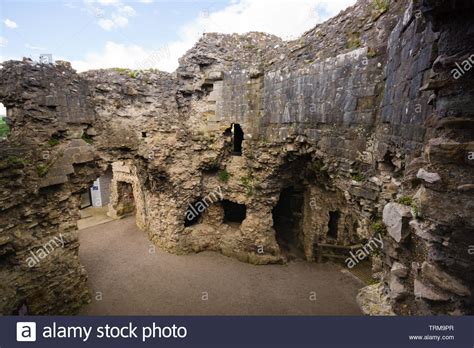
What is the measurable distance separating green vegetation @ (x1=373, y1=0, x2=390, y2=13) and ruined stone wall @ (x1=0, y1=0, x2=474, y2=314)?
3.7 inches

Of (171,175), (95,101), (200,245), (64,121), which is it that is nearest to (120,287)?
(200,245)

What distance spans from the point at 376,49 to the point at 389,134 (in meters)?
1.91

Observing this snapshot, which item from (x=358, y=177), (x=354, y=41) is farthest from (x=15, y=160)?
(x=354, y=41)

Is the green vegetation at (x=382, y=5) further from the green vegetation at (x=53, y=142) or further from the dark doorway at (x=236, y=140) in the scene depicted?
the green vegetation at (x=53, y=142)

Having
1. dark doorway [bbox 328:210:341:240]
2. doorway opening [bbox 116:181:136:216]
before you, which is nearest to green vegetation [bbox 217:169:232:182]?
dark doorway [bbox 328:210:341:240]

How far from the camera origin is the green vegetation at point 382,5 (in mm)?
4610

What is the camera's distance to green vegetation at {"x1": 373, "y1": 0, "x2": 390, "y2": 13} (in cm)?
461

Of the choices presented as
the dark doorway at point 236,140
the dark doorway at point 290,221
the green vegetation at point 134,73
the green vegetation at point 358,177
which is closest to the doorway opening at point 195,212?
the dark doorway at point 236,140

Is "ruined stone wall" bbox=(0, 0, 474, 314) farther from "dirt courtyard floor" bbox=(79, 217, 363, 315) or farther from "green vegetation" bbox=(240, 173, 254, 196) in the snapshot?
"dirt courtyard floor" bbox=(79, 217, 363, 315)

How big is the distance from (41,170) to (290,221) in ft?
29.5

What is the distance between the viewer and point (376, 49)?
15.2 ft

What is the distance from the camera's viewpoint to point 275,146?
7.55 meters

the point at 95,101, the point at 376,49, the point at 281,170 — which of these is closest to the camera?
the point at 376,49

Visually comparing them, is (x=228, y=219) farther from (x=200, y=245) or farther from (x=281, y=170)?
(x=281, y=170)
